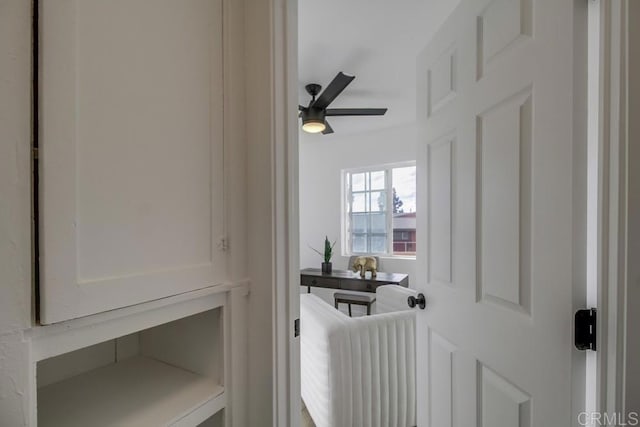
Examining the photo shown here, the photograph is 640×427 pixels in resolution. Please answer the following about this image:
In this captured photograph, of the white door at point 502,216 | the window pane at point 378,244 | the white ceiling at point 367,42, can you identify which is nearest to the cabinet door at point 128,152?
the white door at point 502,216

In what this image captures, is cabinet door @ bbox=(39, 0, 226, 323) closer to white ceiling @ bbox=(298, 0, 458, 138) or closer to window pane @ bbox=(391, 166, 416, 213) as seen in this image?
white ceiling @ bbox=(298, 0, 458, 138)

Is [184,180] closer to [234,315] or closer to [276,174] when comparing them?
[276,174]

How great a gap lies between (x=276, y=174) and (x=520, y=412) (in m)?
1.02

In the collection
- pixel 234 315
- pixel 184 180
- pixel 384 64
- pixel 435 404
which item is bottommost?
pixel 435 404

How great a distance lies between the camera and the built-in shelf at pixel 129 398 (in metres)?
0.71

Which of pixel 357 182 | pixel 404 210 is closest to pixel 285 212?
pixel 404 210

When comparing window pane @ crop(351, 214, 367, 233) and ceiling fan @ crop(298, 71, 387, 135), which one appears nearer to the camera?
ceiling fan @ crop(298, 71, 387, 135)

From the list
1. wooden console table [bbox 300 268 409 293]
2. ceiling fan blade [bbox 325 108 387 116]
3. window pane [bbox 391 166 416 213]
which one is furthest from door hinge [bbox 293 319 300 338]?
window pane [bbox 391 166 416 213]

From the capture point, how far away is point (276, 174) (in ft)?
2.88

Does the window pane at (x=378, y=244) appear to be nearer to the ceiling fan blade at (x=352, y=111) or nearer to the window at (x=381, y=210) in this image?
the window at (x=381, y=210)

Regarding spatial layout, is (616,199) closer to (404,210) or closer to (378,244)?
(404,210)

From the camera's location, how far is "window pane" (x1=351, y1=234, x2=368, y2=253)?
14.5 ft

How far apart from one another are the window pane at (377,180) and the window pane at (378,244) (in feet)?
2.53

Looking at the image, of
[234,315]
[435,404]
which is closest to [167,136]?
[234,315]
